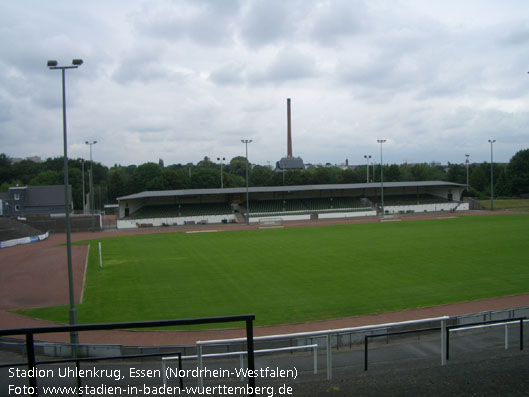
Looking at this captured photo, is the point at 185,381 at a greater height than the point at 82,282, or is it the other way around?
the point at 185,381

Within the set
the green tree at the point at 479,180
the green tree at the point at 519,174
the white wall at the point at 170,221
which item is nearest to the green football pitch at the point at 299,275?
the white wall at the point at 170,221

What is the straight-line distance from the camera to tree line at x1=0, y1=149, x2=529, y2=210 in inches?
3452

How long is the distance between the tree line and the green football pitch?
4602 cm

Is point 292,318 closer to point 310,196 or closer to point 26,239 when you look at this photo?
point 26,239

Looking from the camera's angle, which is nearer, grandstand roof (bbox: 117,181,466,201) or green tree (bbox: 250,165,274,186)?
grandstand roof (bbox: 117,181,466,201)

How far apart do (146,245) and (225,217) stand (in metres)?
22.9

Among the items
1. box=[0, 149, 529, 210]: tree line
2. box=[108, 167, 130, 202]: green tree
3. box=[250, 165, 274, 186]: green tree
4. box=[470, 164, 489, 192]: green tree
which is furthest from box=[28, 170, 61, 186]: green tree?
box=[470, 164, 489, 192]: green tree

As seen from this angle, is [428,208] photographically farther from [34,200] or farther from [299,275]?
[34,200]

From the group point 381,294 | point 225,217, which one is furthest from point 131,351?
point 225,217

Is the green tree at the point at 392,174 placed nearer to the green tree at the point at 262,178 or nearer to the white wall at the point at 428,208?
the green tree at the point at 262,178

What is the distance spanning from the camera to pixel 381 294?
19156mm

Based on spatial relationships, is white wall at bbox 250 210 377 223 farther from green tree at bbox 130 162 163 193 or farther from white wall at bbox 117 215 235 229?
green tree at bbox 130 162 163 193

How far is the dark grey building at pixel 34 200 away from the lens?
6572 cm

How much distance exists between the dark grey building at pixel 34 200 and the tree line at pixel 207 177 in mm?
7304
